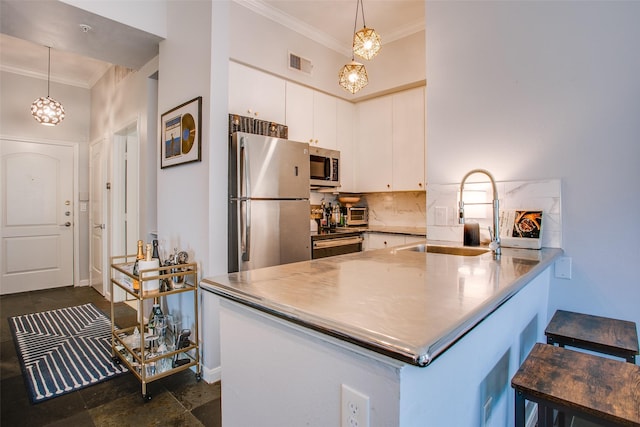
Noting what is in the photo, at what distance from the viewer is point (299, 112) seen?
3.31m

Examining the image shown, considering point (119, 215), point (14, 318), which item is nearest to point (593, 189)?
point (119, 215)

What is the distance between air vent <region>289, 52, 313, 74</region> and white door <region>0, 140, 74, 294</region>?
147 inches

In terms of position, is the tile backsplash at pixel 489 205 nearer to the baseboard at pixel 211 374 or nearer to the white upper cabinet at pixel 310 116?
the white upper cabinet at pixel 310 116

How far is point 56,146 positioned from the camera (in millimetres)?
4605

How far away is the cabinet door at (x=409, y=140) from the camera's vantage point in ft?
11.1

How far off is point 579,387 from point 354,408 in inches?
30.0

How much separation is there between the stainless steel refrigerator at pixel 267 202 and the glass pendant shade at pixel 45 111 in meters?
3.12

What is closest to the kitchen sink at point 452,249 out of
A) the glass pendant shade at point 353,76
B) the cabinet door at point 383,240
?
the cabinet door at point 383,240

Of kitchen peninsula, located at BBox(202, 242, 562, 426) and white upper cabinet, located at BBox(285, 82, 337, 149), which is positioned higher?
white upper cabinet, located at BBox(285, 82, 337, 149)

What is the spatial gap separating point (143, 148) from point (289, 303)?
10.1 feet

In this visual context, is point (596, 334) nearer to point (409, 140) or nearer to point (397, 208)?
point (409, 140)

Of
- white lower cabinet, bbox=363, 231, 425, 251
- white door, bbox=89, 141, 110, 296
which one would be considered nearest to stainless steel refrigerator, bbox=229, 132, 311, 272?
white lower cabinet, bbox=363, 231, 425, 251

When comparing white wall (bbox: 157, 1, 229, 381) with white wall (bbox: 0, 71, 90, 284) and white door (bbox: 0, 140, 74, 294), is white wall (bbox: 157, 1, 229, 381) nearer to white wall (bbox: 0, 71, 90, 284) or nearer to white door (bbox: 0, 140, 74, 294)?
white wall (bbox: 0, 71, 90, 284)

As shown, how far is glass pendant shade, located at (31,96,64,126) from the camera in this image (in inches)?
Result: 152
